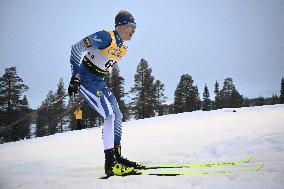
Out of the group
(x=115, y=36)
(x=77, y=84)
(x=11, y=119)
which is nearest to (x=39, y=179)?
(x=77, y=84)

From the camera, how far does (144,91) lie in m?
49.1

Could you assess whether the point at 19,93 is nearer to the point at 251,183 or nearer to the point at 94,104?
the point at 94,104

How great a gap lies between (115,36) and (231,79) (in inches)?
2751

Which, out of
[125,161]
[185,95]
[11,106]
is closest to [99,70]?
[125,161]

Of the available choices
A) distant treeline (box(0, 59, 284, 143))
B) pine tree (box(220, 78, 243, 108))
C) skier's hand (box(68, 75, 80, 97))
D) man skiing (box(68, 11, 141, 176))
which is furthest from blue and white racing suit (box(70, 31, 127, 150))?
pine tree (box(220, 78, 243, 108))

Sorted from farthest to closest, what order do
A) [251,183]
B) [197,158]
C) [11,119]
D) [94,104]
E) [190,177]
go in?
[11,119] < [197,158] < [94,104] < [190,177] < [251,183]

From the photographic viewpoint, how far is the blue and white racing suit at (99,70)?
13.7 feet

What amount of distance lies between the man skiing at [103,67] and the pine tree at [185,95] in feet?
169

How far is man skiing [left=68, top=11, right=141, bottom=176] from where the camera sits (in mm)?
4184

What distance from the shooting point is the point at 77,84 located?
400 centimetres

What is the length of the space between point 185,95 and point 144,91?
11.3 metres

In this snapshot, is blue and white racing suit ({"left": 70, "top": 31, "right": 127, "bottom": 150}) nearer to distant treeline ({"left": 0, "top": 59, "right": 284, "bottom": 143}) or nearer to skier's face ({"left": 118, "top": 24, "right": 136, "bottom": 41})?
skier's face ({"left": 118, "top": 24, "right": 136, "bottom": 41})

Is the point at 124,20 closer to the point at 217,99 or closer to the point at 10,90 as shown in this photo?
the point at 10,90

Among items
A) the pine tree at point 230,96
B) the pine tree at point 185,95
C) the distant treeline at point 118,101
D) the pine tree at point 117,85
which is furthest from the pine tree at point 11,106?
the pine tree at point 230,96
